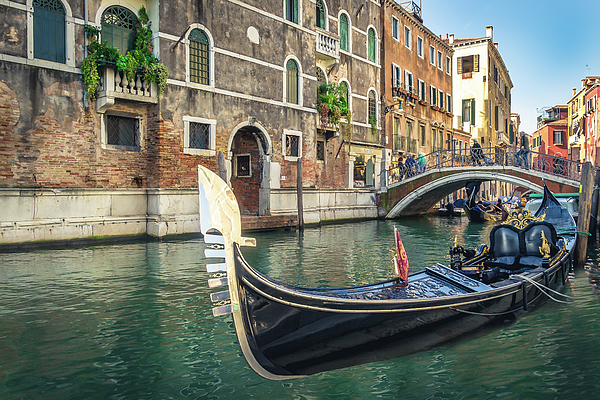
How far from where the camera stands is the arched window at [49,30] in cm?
890

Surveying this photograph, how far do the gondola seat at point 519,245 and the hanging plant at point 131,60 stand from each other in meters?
7.62

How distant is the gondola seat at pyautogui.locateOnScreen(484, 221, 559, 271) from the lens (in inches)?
214

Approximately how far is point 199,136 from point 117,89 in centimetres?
231

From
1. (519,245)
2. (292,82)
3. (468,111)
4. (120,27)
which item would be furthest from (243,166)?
(468,111)

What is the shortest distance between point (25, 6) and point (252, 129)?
5.84 m

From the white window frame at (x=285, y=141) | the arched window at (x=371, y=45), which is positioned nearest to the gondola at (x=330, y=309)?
the white window frame at (x=285, y=141)

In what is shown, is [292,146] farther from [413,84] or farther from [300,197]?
[413,84]

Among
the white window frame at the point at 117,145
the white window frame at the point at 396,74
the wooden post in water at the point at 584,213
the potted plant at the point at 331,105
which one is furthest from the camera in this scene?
the white window frame at the point at 396,74

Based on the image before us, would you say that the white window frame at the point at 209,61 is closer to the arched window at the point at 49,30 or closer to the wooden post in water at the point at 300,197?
the arched window at the point at 49,30

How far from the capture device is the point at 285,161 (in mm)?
13797

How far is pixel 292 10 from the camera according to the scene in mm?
14242

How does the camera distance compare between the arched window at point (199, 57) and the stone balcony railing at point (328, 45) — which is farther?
the stone balcony railing at point (328, 45)

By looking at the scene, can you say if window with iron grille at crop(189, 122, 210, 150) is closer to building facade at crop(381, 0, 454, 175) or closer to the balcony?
the balcony

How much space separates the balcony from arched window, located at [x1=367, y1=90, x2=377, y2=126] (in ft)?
8.70
